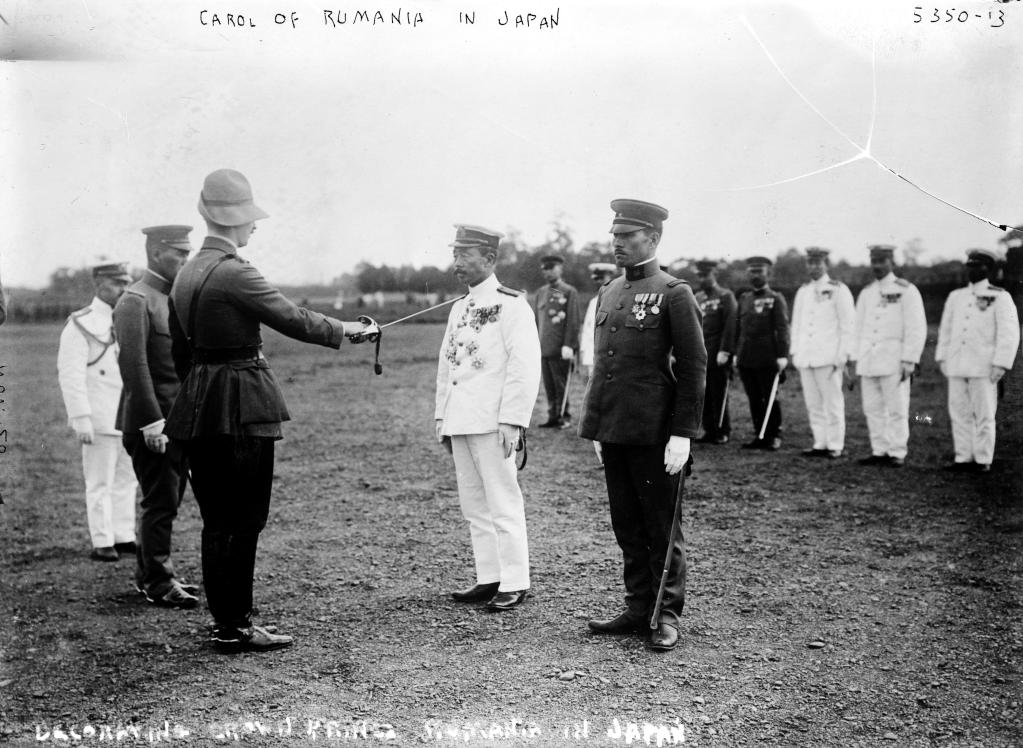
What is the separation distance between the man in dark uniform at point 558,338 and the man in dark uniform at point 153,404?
5.68 meters

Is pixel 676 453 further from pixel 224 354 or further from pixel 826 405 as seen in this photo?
pixel 826 405

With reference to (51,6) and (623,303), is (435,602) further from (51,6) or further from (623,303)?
(51,6)

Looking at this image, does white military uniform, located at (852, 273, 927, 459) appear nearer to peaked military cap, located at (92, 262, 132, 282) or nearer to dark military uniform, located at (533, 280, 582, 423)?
dark military uniform, located at (533, 280, 582, 423)

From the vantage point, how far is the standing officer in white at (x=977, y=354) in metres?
7.12

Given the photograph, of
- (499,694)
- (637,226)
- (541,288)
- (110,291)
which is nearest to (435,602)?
(499,694)

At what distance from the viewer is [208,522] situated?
392 centimetres

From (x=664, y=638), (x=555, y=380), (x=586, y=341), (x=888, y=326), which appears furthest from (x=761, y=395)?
(x=664, y=638)

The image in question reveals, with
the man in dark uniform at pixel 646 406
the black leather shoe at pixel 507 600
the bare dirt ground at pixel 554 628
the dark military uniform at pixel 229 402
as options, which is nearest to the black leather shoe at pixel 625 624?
the man in dark uniform at pixel 646 406

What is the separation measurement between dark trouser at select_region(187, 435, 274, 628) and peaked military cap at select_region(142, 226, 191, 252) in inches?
58.7

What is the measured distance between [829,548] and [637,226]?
2.59 metres

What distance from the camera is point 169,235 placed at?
483 cm

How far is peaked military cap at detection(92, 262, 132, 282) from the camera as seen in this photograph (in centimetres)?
559
